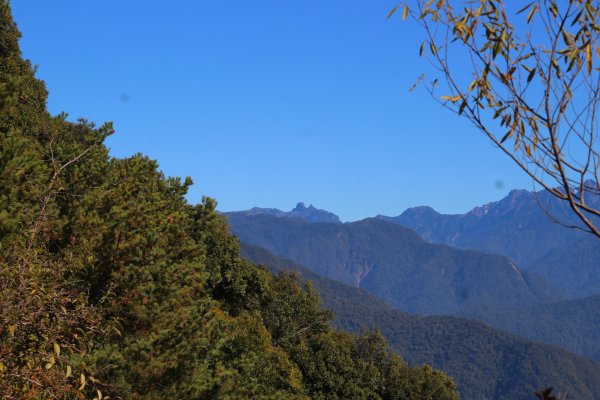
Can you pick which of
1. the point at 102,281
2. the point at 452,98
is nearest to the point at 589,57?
the point at 452,98

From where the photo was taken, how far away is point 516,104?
6797 mm

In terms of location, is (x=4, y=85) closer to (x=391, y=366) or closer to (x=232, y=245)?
(x=232, y=245)

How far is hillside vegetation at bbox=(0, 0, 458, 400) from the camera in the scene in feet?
29.9

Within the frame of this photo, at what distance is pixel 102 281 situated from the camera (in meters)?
16.4

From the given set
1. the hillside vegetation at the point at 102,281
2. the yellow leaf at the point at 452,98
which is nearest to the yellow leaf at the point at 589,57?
the yellow leaf at the point at 452,98

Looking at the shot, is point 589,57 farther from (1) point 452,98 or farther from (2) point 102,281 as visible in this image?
(2) point 102,281

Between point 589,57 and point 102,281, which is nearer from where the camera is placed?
point 589,57

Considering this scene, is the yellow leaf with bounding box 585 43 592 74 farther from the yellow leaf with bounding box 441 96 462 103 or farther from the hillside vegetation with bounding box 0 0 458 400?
the hillside vegetation with bounding box 0 0 458 400

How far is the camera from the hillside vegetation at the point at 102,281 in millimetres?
9117

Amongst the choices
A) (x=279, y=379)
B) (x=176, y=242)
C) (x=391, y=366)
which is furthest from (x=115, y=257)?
(x=391, y=366)

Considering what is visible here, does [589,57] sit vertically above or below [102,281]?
above

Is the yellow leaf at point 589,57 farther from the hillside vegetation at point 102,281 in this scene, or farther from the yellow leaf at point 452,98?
the hillside vegetation at point 102,281

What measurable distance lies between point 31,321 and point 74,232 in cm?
796

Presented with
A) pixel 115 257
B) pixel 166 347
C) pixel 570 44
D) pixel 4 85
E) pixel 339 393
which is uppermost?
pixel 4 85
